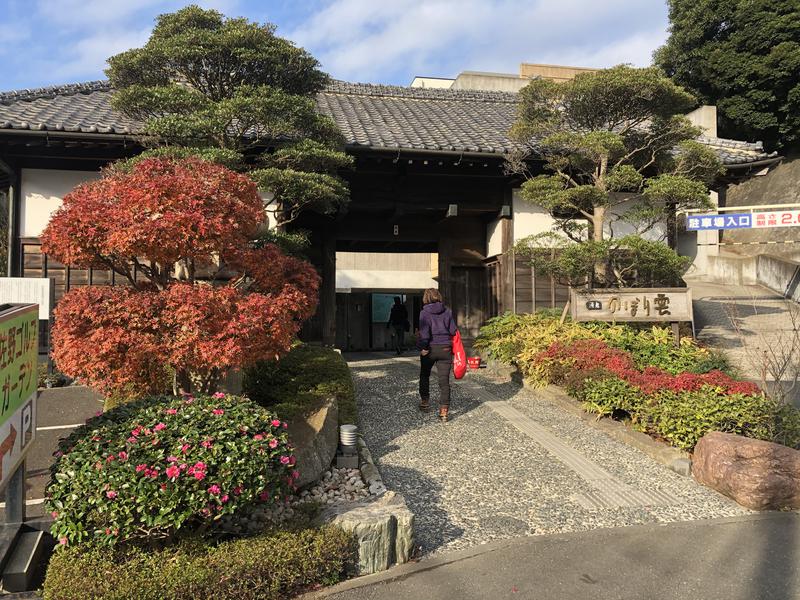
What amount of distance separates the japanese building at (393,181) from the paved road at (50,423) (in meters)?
2.74

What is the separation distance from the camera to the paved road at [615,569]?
3150mm

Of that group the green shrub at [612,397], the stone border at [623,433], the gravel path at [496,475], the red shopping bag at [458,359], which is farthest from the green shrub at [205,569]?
the green shrub at [612,397]

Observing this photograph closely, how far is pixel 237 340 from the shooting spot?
407cm

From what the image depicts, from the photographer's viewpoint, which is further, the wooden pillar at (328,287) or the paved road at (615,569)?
the wooden pillar at (328,287)

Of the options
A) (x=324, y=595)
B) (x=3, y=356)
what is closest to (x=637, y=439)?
(x=324, y=595)

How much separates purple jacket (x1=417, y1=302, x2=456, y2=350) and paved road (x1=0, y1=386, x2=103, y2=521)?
14.0 ft

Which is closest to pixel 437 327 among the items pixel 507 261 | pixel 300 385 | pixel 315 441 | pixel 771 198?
pixel 300 385

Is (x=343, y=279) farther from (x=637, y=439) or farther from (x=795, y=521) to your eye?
(x=795, y=521)

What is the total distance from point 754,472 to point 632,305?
514 centimetres

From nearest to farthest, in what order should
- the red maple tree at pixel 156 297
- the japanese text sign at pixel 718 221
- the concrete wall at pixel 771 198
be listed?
the red maple tree at pixel 156 297 < the japanese text sign at pixel 718 221 < the concrete wall at pixel 771 198

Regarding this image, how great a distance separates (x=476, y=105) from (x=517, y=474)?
12.4m

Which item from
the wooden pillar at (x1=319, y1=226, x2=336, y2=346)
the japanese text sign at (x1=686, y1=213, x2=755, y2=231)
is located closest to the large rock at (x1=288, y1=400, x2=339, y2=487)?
the wooden pillar at (x1=319, y1=226, x2=336, y2=346)

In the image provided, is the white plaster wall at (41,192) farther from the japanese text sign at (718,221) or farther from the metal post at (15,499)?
the japanese text sign at (718,221)

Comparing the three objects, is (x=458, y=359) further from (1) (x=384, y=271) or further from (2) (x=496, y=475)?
(1) (x=384, y=271)
